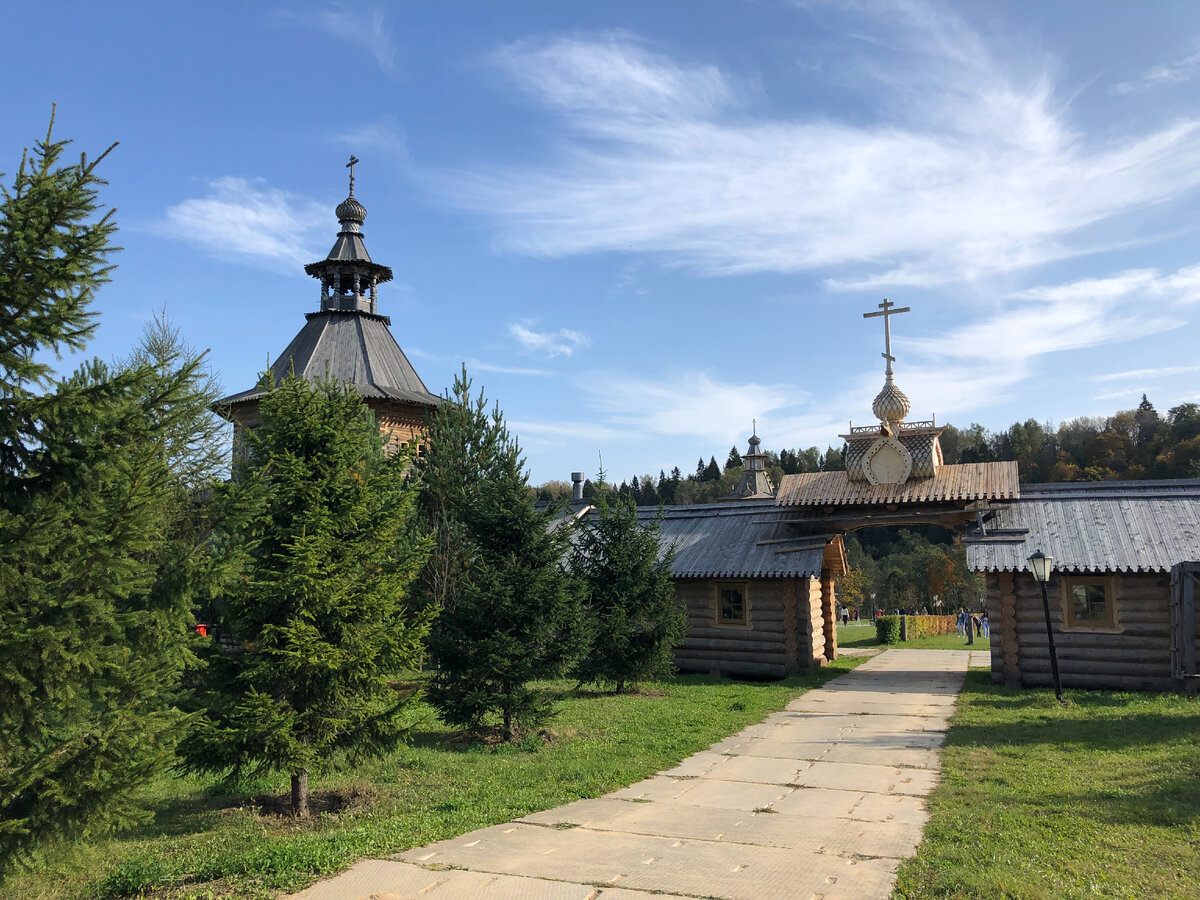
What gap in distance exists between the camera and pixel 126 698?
5.62m

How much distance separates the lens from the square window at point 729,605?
22641 mm

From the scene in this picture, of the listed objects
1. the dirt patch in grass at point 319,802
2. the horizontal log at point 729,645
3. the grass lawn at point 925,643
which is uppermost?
the horizontal log at point 729,645

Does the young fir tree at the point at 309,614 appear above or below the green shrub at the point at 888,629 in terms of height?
above

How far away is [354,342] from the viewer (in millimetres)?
34000

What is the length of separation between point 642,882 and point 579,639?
712cm

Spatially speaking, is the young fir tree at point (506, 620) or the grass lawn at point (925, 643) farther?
the grass lawn at point (925, 643)

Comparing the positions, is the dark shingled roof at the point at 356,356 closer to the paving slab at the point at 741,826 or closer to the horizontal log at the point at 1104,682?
the horizontal log at the point at 1104,682

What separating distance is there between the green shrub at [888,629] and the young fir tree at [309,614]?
2636 cm

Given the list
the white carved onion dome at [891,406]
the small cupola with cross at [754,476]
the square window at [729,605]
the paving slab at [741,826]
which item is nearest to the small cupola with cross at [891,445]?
the white carved onion dome at [891,406]

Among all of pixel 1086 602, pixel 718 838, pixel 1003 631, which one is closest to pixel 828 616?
pixel 1003 631

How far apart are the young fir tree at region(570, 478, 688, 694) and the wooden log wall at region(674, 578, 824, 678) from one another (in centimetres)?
348

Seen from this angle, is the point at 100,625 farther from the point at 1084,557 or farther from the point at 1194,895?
the point at 1084,557

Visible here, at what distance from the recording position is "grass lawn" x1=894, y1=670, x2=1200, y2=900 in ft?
21.6

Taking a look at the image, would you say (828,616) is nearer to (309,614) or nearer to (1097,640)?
(1097,640)
